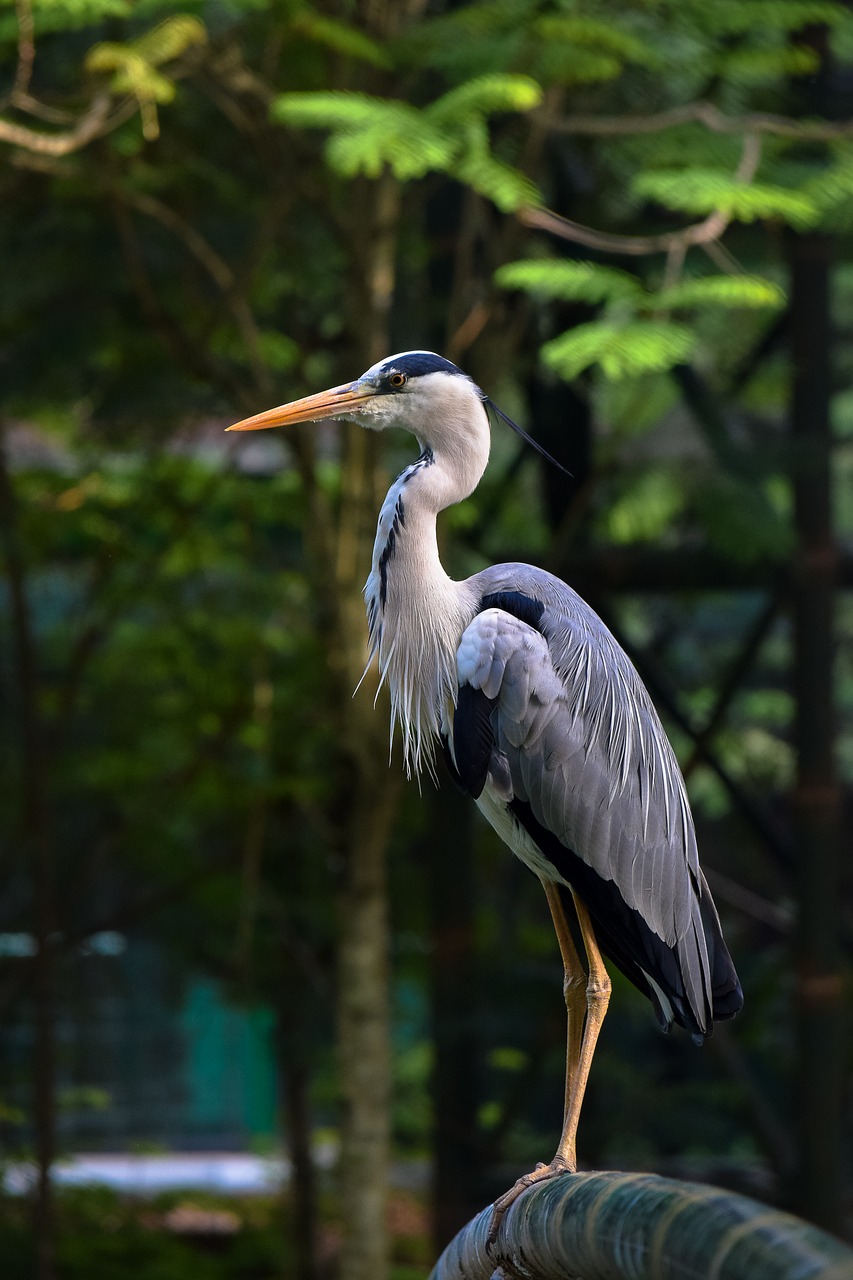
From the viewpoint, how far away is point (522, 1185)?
267 cm

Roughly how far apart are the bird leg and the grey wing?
0.19 feet

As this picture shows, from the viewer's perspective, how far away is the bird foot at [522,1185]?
2582 mm

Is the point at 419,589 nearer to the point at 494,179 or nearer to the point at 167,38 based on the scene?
the point at 494,179

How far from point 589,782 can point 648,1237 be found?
140 centimetres

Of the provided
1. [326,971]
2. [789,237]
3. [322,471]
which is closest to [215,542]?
[322,471]

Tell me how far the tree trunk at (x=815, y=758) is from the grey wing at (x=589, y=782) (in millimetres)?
2791

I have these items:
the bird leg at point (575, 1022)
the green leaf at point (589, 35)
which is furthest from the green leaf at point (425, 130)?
the bird leg at point (575, 1022)

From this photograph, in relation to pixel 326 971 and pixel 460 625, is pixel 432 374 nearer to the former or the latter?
pixel 460 625

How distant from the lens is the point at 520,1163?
20.9 ft

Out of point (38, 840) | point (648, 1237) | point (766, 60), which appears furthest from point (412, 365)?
point (38, 840)

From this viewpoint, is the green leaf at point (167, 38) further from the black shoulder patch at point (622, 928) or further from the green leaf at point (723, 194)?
the black shoulder patch at point (622, 928)

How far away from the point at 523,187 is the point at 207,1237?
5.86 m

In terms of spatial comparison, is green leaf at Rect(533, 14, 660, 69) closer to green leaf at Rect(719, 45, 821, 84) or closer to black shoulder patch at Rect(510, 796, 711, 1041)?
green leaf at Rect(719, 45, 821, 84)

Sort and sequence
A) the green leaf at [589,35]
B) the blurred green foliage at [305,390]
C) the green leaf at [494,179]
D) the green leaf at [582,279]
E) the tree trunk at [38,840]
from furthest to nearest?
the tree trunk at [38,840], the blurred green foliage at [305,390], the green leaf at [589,35], the green leaf at [494,179], the green leaf at [582,279]
